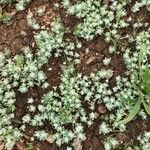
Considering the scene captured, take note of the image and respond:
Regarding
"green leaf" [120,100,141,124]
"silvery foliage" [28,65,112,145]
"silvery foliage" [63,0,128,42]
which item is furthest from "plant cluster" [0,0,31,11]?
"green leaf" [120,100,141,124]

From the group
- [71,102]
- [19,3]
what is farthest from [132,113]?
[19,3]

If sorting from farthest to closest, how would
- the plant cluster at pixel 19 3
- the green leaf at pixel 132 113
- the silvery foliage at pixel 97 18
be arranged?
the plant cluster at pixel 19 3 < the silvery foliage at pixel 97 18 < the green leaf at pixel 132 113

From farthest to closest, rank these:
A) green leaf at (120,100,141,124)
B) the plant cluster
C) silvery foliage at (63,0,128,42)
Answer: the plant cluster, silvery foliage at (63,0,128,42), green leaf at (120,100,141,124)

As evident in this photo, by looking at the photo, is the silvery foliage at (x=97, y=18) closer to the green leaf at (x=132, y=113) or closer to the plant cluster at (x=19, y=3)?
the plant cluster at (x=19, y=3)

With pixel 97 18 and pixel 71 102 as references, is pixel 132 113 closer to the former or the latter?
pixel 71 102

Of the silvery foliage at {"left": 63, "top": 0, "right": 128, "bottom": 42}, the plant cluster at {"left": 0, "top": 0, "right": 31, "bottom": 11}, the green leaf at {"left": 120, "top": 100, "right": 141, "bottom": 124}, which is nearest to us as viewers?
the green leaf at {"left": 120, "top": 100, "right": 141, "bottom": 124}

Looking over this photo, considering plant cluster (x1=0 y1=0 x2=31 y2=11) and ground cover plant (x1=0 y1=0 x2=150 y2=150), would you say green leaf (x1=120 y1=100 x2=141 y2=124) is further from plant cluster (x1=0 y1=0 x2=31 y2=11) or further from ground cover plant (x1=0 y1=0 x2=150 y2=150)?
plant cluster (x1=0 y1=0 x2=31 y2=11)

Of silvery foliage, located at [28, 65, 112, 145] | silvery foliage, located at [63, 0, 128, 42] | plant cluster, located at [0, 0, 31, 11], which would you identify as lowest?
silvery foliage, located at [28, 65, 112, 145]

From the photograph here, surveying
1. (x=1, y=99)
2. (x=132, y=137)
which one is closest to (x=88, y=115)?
(x=132, y=137)

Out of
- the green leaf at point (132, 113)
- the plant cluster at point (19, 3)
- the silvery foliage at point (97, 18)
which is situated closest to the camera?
the green leaf at point (132, 113)

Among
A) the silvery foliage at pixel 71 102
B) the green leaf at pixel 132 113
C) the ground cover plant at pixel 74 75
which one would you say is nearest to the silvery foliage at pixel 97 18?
the ground cover plant at pixel 74 75
